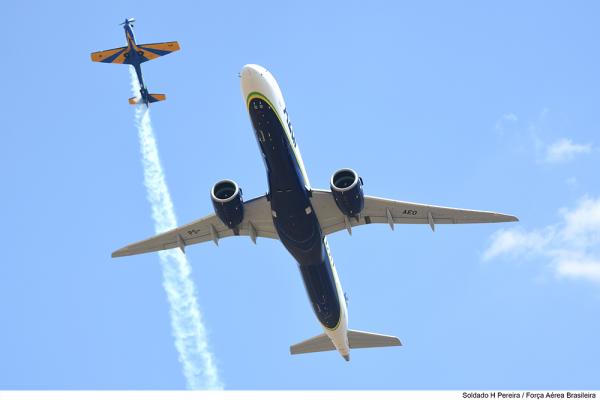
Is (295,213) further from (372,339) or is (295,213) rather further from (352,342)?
(372,339)

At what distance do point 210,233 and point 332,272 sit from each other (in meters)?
6.36

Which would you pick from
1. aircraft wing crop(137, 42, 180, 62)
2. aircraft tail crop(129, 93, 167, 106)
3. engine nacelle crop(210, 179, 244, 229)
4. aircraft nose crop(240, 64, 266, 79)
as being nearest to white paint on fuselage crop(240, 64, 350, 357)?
aircraft nose crop(240, 64, 266, 79)

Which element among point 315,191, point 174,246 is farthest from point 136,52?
point 315,191

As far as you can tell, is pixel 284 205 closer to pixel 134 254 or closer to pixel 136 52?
pixel 134 254

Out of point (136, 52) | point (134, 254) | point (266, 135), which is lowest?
point (134, 254)

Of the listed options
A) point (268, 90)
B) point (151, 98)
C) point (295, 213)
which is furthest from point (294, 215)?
point (151, 98)

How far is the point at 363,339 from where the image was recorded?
46406 millimetres

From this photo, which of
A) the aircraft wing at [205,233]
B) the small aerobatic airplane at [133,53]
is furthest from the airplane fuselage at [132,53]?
the aircraft wing at [205,233]

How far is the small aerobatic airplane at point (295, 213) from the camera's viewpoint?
120 feet

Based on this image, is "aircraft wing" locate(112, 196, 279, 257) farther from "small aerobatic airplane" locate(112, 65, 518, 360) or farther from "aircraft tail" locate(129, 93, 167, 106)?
"aircraft tail" locate(129, 93, 167, 106)

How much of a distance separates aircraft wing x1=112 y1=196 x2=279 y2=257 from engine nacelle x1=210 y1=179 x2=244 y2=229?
2.16 meters

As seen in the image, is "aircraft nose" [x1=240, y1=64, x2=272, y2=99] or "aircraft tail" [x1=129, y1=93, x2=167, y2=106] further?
"aircraft tail" [x1=129, y1=93, x2=167, y2=106]

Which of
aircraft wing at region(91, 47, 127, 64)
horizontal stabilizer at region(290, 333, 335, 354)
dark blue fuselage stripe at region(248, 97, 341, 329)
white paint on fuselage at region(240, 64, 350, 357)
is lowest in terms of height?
horizontal stabilizer at region(290, 333, 335, 354)

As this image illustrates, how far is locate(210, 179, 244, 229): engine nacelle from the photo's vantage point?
38688mm
